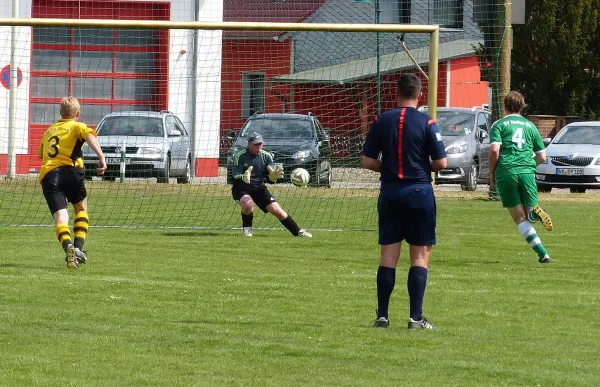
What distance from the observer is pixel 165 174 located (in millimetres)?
20938

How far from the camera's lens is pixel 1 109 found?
23.8 m

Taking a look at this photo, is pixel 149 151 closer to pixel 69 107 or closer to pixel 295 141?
pixel 295 141

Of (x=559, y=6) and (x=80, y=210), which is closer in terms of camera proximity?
(x=80, y=210)

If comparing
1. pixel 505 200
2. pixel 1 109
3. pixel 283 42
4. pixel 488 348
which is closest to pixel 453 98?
pixel 283 42

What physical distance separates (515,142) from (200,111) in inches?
337

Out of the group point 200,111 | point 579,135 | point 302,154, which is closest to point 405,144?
point 302,154

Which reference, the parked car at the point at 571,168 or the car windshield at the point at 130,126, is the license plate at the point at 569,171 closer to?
the parked car at the point at 571,168

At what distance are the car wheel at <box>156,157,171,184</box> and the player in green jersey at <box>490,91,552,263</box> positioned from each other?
327 inches

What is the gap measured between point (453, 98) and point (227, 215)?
57.4 ft

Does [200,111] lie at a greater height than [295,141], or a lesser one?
greater

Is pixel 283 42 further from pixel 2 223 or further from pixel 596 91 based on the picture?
pixel 596 91

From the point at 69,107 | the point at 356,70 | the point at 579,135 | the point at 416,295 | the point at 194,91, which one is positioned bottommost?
the point at 416,295

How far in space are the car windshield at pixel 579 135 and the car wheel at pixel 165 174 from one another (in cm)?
1072

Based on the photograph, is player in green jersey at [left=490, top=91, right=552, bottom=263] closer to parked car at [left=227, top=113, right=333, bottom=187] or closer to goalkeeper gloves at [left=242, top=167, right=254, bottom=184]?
goalkeeper gloves at [left=242, top=167, right=254, bottom=184]
